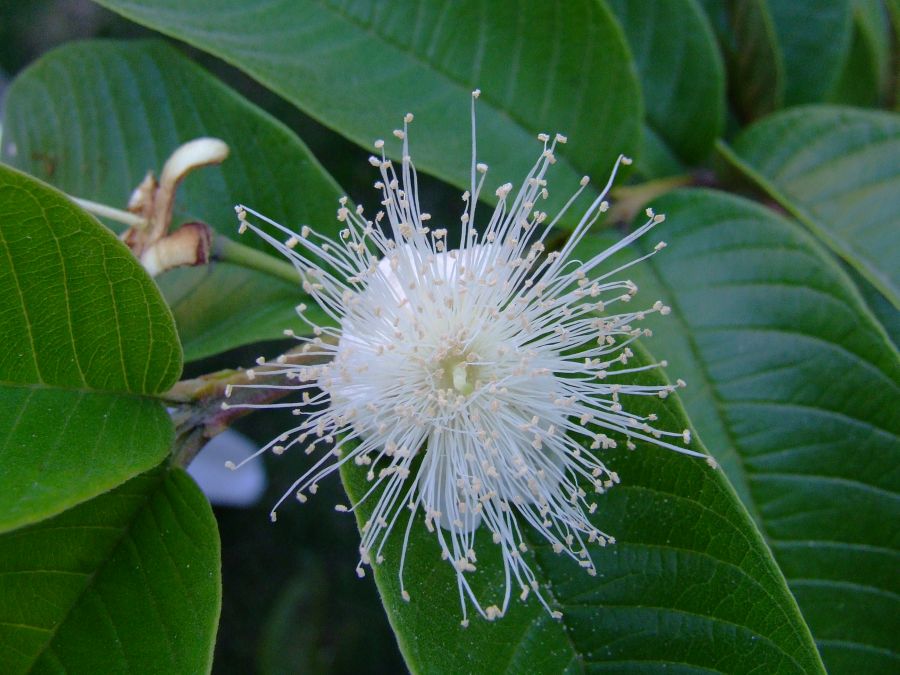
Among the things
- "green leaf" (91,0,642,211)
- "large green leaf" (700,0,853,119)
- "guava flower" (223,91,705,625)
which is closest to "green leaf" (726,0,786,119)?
"large green leaf" (700,0,853,119)

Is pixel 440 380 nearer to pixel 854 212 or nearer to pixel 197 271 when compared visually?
pixel 197 271

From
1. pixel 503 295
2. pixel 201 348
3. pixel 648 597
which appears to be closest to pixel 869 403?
pixel 648 597

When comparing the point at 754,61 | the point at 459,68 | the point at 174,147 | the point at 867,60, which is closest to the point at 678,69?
the point at 754,61

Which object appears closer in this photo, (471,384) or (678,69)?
(471,384)

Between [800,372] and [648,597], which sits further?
[800,372]

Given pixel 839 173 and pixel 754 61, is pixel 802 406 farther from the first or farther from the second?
pixel 754 61

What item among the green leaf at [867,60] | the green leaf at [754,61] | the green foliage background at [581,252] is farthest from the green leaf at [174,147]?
the green leaf at [867,60]
